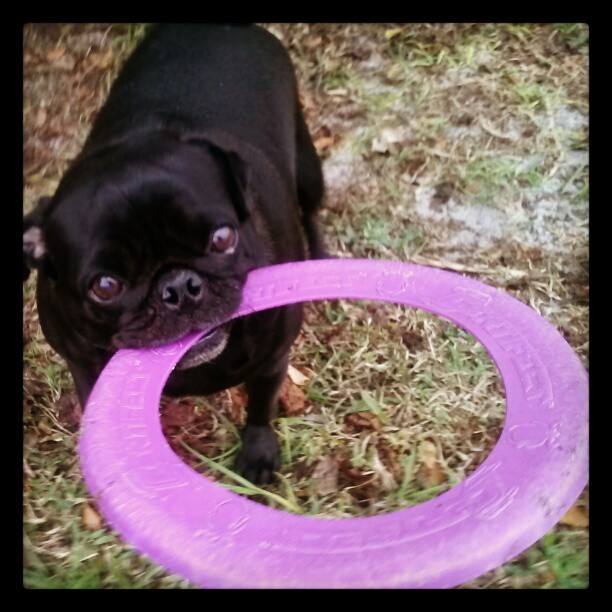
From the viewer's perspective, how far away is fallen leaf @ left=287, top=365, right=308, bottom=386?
2.35 metres

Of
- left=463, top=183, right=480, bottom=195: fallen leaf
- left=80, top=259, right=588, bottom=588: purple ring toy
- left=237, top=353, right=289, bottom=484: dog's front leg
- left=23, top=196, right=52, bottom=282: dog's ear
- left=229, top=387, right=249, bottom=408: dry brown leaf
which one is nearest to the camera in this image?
left=80, top=259, right=588, bottom=588: purple ring toy

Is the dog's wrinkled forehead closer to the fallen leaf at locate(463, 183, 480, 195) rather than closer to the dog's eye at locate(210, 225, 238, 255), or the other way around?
the dog's eye at locate(210, 225, 238, 255)

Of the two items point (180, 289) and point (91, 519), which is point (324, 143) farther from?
point (91, 519)

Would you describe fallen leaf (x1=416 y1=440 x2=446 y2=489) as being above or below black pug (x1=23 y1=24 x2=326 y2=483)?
below

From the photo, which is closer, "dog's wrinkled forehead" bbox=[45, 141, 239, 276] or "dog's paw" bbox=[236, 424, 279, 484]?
"dog's wrinkled forehead" bbox=[45, 141, 239, 276]

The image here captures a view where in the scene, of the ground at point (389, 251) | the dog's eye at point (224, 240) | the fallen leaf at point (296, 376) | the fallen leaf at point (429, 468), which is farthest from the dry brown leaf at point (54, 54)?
the fallen leaf at point (429, 468)

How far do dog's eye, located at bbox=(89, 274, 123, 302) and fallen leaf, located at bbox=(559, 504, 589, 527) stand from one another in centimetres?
119

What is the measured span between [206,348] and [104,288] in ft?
0.93

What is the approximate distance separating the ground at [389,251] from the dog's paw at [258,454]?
1.5 inches

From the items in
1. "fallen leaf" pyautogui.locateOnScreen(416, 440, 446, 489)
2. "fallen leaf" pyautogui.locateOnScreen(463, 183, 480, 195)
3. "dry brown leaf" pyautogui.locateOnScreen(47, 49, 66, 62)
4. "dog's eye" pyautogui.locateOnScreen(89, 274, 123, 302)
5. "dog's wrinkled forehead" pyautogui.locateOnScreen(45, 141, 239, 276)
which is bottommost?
"fallen leaf" pyautogui.locateOnScreen(416, 440, 446, 489)

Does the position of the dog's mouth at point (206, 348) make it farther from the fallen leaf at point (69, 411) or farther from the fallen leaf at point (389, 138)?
the fallen leaf at point (389, 138)

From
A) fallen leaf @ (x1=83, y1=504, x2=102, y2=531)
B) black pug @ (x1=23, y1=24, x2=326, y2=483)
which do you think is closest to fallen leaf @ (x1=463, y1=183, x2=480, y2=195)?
black pug @ (x1=23, y1=24, x2=326, y2=483)

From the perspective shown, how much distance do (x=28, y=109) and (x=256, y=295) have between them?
112 cm

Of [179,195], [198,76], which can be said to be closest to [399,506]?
[179,195]
